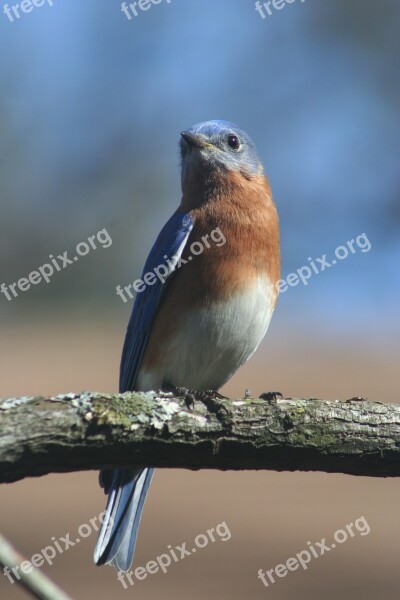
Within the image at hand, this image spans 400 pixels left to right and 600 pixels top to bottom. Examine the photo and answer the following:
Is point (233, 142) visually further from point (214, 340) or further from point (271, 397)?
point (271, 397)

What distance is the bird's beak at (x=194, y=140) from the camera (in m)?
6.14

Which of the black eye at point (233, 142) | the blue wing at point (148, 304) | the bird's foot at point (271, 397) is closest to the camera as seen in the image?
the bird's foot at point (271, 397)

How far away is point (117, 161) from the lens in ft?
44.7

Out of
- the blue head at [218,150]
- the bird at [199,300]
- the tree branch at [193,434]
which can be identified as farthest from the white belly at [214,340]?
the tree branch at [193,434]

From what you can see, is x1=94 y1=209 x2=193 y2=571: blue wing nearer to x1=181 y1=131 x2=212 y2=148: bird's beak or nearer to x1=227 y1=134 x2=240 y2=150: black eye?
x1=181 y1=131 x2=212 y2=148: bird's beak

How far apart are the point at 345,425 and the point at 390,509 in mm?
3128

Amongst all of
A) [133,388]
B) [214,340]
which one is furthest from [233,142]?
[133,388]

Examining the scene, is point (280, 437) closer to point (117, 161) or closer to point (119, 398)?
point (119, 398)

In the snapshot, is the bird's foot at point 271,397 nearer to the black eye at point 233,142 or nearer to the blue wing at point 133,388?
the blue wing at point 133,388

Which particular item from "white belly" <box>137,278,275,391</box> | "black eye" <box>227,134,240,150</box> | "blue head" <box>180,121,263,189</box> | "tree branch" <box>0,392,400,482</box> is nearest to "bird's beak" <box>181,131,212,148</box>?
"blue head" <box>180,121,263,189</box>

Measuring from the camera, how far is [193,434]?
3.69 metres

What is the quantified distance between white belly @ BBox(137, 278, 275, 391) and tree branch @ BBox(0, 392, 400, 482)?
51.8 inches

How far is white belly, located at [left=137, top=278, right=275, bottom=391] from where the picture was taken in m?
5.34

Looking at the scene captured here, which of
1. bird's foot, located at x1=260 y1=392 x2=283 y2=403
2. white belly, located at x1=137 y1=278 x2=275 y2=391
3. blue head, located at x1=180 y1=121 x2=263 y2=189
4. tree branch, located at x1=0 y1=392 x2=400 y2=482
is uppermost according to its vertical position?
blue head, located at x1=180 y1=121 x2=263 y2=189
